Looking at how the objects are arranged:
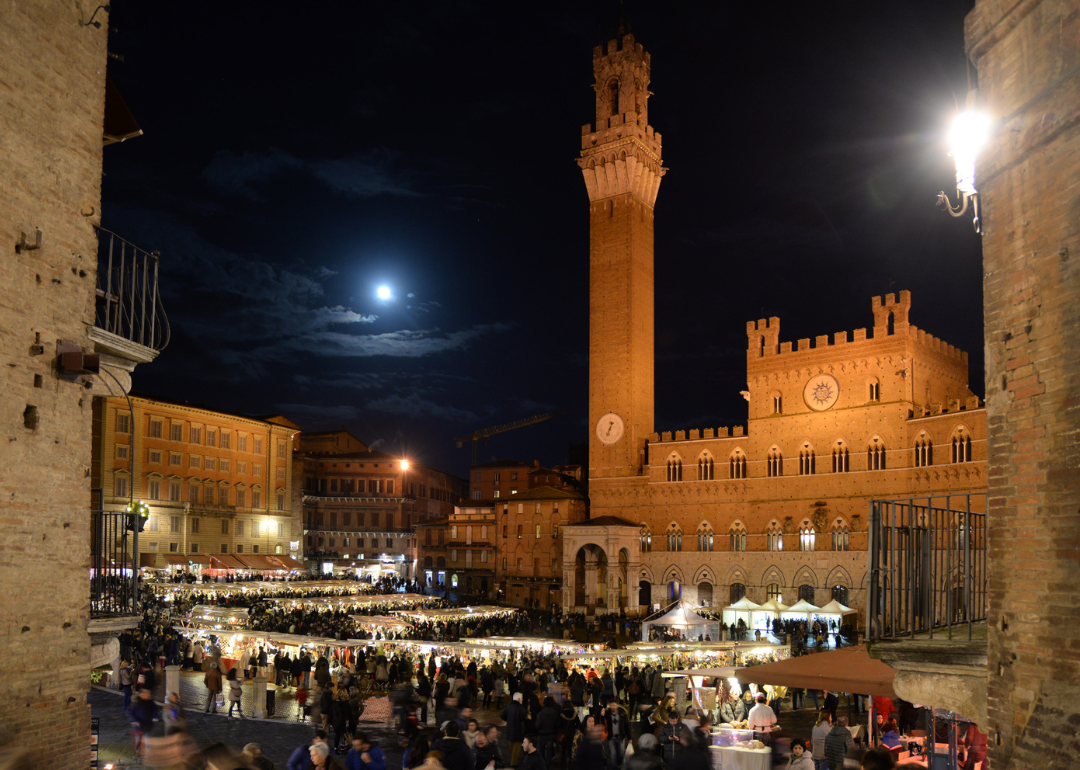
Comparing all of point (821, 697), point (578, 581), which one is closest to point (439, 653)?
point (821, 697)

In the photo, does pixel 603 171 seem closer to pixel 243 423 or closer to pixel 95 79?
pixel 243 423

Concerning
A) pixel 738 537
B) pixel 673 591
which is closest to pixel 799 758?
pixel 738 537

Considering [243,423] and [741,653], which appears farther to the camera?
[243,423]

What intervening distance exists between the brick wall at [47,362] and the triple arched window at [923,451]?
37605 millimetres

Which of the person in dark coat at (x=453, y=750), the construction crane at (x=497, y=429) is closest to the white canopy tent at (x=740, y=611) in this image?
the person in dark coat at (x=453, y=750)

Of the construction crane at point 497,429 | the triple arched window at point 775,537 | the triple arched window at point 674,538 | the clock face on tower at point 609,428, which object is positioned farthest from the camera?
the construction crane at point 497,429

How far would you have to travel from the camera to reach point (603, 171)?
2063 inches

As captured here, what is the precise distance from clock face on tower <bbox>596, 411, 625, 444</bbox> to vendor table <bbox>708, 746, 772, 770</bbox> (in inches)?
1472

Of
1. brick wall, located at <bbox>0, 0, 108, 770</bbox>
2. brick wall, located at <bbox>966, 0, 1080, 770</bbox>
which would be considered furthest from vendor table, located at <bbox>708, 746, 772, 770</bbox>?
brick wall, located at <bbox>0, 0, 108, 770</bbox>

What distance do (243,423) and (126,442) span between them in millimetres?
9827

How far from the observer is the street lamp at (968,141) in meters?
6.40

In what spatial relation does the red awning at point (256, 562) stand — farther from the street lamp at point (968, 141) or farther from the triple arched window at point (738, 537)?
the street lamp at point (968, 141)

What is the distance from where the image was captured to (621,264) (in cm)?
5094

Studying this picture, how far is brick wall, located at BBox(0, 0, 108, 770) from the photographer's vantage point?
687 centimetres
